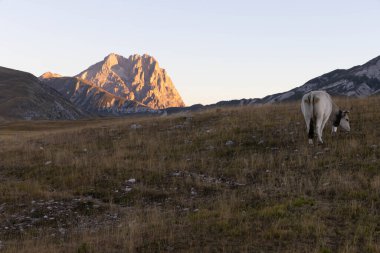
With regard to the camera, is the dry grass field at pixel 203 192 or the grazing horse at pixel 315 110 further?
the grazing horse at pixel 315 110

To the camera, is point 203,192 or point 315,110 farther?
point 315,110

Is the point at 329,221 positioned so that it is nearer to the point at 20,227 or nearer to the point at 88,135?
the point at 20,227

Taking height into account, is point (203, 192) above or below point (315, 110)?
below

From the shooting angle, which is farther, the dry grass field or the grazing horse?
the grazing horse

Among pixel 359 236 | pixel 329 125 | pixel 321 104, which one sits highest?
pixel 321 104

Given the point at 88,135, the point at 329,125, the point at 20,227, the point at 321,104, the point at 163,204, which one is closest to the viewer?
the point at 20,227

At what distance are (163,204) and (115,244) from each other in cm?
390

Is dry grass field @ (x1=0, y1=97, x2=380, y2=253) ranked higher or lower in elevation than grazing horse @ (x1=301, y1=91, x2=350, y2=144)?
lower

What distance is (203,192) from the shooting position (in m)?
13.0

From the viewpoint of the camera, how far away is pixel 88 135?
2781cm

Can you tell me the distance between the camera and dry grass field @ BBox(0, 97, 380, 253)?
8383mm

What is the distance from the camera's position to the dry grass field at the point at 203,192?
8383 mm

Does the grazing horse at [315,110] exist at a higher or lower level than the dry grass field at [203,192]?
higher

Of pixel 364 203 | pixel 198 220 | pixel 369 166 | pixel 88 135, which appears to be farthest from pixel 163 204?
pixel 88 135
